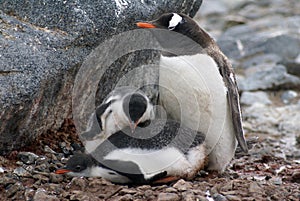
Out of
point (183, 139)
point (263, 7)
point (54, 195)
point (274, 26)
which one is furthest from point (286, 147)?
point (263, 7)

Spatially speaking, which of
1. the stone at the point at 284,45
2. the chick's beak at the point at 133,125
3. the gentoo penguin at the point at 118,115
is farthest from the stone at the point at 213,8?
the chick's beak at the point at 133,125

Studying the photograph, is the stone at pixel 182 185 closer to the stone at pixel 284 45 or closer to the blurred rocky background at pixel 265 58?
the blurred rocky background at pixel 265 58

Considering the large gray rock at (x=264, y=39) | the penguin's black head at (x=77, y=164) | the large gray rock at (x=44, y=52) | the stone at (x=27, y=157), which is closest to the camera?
the penguin's black head at (x=77, y=164)

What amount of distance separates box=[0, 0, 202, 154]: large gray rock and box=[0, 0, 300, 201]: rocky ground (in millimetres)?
211

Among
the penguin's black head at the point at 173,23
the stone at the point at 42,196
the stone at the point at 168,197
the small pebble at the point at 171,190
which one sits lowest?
the stone at the point at 42,196

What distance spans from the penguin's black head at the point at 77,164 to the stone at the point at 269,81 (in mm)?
4532

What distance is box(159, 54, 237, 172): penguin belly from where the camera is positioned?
5098 mm

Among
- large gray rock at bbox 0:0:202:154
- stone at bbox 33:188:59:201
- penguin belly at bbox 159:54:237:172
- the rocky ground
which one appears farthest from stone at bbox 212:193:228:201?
large gray rock at bbox 0:0:202:154

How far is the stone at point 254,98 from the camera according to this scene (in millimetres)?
→ 8500

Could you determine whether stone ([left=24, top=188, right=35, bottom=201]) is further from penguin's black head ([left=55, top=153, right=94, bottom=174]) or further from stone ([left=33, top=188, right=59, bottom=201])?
penguin's black head ([left=55, top=153, right=94, bottom=174])

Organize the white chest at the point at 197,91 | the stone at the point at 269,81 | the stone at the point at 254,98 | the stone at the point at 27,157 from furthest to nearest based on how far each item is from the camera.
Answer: the stone at the point at 269,81, the stone at the point at 254,98, the white chest at the point at 197,91, the stone at the point at 27,157

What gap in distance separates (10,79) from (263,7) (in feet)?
28.3

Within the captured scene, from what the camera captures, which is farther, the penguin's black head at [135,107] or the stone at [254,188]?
the penguin's black head at [135,107]

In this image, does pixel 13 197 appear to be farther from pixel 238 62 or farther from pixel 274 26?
pixel 274 26
